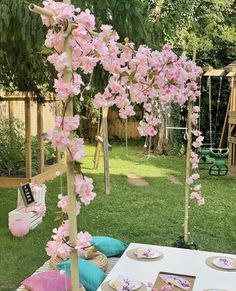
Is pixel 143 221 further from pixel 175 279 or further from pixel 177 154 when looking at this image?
pixel 177 154

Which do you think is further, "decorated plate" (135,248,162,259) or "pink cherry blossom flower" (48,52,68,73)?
"decorated plate" (135,248,162,259)

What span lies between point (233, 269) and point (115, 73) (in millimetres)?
1864

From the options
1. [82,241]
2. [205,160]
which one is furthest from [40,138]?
[82,241]

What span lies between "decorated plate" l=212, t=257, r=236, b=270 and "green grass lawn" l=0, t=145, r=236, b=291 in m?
1.46

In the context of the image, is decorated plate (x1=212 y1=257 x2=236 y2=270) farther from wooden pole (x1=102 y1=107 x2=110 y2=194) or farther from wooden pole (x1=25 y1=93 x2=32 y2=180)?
wooden pole (x1=25 y1=93 x2=32 y2=180)

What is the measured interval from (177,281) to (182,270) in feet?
0.77

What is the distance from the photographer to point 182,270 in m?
2.90

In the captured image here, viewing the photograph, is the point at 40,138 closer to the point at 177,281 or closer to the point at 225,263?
the point at 225,263

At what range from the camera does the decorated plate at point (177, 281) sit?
2.62 meters

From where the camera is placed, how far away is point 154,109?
109 inches

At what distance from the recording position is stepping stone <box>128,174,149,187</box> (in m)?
7.47

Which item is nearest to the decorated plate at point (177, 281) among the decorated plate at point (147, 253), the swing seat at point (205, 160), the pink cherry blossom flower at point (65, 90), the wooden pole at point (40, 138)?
the decorated plate at point (147, 253)

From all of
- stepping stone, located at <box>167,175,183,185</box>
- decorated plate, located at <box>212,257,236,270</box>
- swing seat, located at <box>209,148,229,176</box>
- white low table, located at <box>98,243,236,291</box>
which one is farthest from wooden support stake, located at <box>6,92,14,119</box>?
decorated plate, located at <box>212,257,236,270</box>

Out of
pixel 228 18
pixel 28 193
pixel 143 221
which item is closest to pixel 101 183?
pixel 143 221
